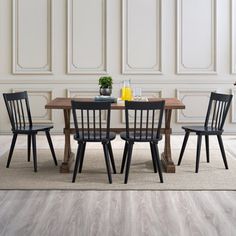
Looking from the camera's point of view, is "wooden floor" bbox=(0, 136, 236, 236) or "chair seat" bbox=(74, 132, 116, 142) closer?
"wooden floor" bbox=(0, 136, 236, 236)

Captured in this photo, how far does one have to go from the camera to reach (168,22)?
7105 millimetres

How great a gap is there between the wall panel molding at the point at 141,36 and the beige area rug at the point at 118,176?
2.00 meters

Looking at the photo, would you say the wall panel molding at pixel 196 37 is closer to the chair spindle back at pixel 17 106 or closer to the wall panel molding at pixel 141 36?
the wall panel molding at pixel 141 36

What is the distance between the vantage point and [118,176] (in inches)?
179

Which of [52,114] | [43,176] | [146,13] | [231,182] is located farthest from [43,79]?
[231,182]

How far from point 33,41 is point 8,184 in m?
3.34

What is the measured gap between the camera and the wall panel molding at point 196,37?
23.2 feet

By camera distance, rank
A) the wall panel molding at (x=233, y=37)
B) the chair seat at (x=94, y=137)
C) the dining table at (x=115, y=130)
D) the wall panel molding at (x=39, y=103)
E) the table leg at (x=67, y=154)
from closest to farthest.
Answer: the chair seat at (x=94, y=137) < the dining table at (x=115, y=130) < the table leg at (x=67, y=154) < the wall panel molding at (x=233, y=37) < the wall panel molding at (x=39, y=103)

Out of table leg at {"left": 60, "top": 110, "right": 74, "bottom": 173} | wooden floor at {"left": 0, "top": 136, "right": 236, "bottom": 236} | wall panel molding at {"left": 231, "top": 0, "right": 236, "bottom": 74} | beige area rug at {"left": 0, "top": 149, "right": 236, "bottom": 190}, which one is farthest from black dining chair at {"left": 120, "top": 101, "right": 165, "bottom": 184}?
wall panel molding at {"left": 231, "top": 0, "right": 236, "bottom": 74}

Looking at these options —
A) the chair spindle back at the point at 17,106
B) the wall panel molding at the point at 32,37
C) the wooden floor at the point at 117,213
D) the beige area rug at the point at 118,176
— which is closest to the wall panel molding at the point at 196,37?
the wall panel molding at the point at 32,37

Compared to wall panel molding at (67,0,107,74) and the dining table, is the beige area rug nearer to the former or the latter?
the dining table

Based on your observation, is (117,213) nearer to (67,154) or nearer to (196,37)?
(67,154)

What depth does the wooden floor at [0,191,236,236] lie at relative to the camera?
10.0 ft

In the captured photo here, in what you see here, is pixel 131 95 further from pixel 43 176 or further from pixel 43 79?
pixel 43 79
